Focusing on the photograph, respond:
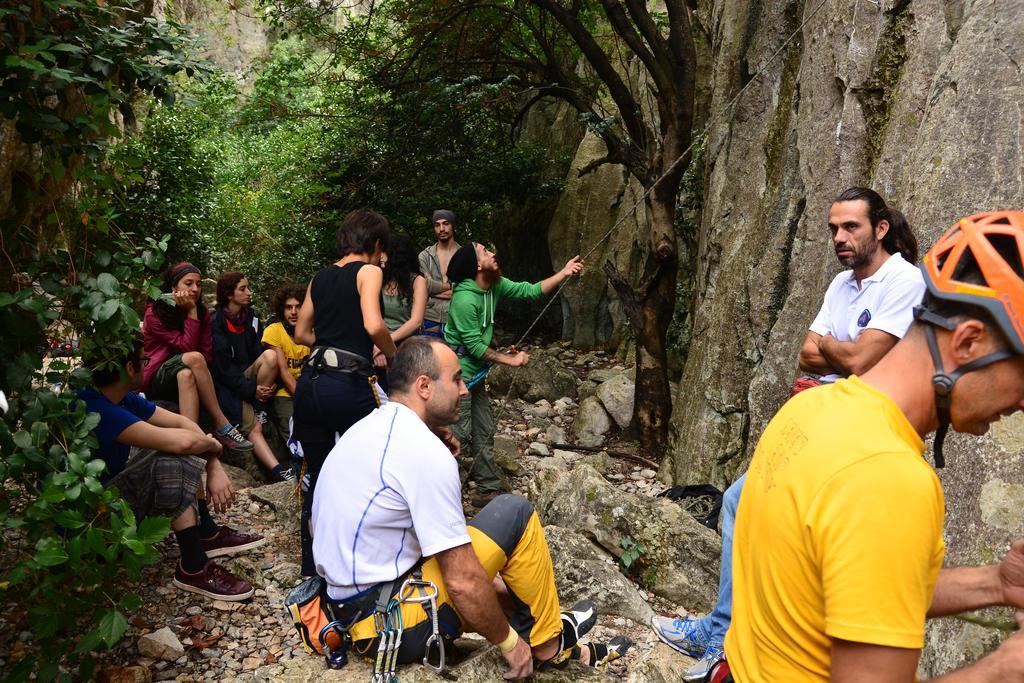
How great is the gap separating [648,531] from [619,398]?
4.23 metres

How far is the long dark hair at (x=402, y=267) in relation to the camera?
6742 mm

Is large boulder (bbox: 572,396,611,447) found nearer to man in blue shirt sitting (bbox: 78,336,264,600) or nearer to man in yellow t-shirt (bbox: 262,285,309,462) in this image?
man in yellow t-shirt (bbox: 262,285,309,462)

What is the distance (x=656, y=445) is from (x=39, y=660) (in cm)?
637

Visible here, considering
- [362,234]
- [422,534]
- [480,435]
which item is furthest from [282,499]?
[422,534]

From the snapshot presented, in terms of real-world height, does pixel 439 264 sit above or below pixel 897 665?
above

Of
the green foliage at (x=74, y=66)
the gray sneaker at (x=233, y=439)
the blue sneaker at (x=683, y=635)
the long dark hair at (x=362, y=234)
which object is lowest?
the blue sneaker at (x=683, y=635)

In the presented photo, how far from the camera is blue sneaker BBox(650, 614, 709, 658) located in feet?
12.5

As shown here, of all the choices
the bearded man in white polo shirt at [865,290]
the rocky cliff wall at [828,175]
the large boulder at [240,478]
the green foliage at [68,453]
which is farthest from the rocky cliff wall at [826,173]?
the large boulder at [240,478]

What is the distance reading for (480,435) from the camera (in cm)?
677

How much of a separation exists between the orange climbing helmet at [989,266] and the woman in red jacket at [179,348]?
5.34 meters

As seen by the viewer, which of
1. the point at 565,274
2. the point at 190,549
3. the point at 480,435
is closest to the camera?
the point at 190,549

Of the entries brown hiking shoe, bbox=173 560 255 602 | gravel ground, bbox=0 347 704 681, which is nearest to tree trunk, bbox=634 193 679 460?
gravel ground, bbox=0 347 704 681

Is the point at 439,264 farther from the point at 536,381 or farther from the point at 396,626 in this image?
the point at 396,626

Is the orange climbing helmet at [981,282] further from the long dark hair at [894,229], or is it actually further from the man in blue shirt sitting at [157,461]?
the man in blue shirt sitting at [157,461]
